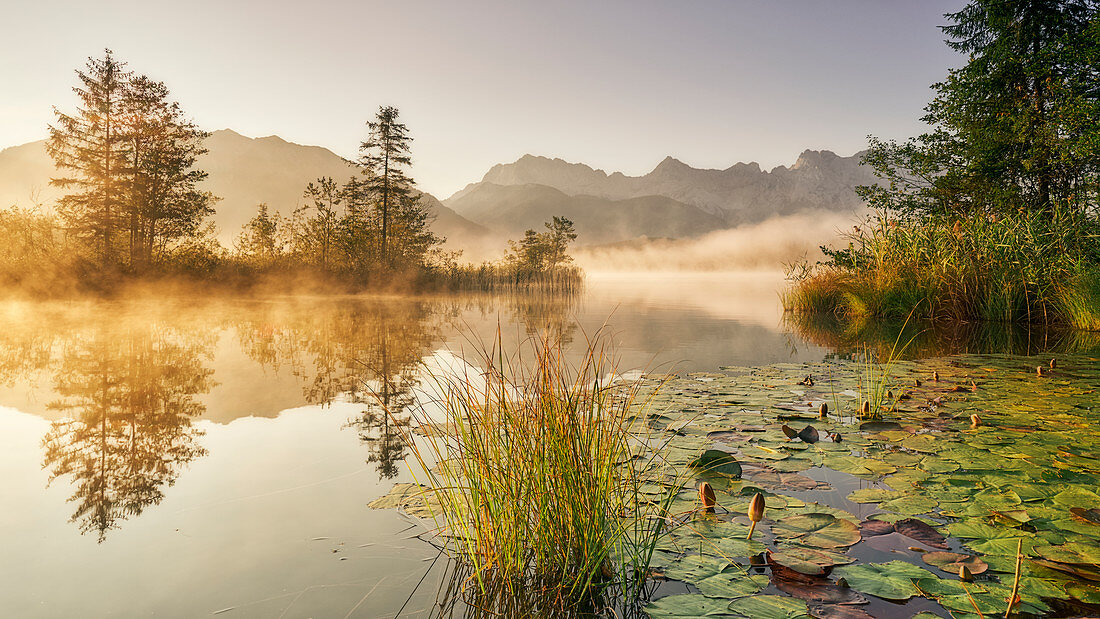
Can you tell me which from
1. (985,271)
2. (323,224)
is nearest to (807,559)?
(985,271)

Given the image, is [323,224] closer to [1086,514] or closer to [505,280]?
[505,280]

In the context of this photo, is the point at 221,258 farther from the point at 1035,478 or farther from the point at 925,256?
the point at 1035,478

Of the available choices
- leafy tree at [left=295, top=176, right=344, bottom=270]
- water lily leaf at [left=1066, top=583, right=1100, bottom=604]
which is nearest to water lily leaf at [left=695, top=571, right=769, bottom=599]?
water lily leaf at [left=1066, top=583, right=1100, bottom=604]

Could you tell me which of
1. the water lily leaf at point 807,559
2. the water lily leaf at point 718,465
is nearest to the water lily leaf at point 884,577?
the water lily leaf at point 807,559

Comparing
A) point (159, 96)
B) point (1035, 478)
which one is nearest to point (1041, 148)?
point (1035, 478)

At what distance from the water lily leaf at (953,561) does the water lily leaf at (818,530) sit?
0.26m

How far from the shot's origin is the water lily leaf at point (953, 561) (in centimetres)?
200

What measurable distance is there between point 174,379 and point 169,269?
2109 centimetres

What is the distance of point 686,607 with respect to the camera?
185cm

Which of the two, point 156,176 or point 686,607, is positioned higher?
point 156,176

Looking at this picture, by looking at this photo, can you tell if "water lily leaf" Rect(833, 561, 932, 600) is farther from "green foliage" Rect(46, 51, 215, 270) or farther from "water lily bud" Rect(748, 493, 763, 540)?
"green foliage" Rect(46, 51, 215, 270)

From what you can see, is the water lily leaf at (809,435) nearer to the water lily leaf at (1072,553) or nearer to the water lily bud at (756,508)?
the water lily leaf at (1072,553)

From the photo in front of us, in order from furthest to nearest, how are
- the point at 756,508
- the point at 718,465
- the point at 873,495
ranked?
the point at 718,465 → the point at 873,495 → the point at 756,508

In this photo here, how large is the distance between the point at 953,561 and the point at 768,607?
0.89 metres
